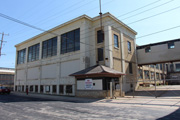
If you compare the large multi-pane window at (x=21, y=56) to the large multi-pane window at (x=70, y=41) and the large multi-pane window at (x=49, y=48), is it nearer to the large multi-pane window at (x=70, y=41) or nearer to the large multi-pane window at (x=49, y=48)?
the large multi-pane window at (x=49, y=48)

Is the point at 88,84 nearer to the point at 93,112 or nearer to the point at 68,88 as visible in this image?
the point at 68,88

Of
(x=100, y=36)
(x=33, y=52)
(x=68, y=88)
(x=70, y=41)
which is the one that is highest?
(x=100, y=36)

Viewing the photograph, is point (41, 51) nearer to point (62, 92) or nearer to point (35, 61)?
point (35, 61)

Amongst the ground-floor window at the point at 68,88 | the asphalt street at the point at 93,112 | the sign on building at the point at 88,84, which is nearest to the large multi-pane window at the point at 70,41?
the ground-floor window at the point at 68,88

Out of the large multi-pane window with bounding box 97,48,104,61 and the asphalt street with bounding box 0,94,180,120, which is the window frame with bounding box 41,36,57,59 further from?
the asphalt street with bounding box 0,94,180,120

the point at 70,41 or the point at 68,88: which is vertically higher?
the point at 70,41

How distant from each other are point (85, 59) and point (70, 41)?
5.94m

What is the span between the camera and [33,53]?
38.5 metres

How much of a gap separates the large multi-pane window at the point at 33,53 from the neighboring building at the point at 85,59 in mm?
453

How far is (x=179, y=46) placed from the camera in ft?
90.6

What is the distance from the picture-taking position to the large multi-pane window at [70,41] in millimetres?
27484

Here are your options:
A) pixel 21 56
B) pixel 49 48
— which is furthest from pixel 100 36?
pixel 21 56

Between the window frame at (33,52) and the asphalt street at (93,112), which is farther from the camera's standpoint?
the window frame at (33,52)

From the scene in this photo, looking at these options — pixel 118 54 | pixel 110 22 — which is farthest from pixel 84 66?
pixel 110 22
